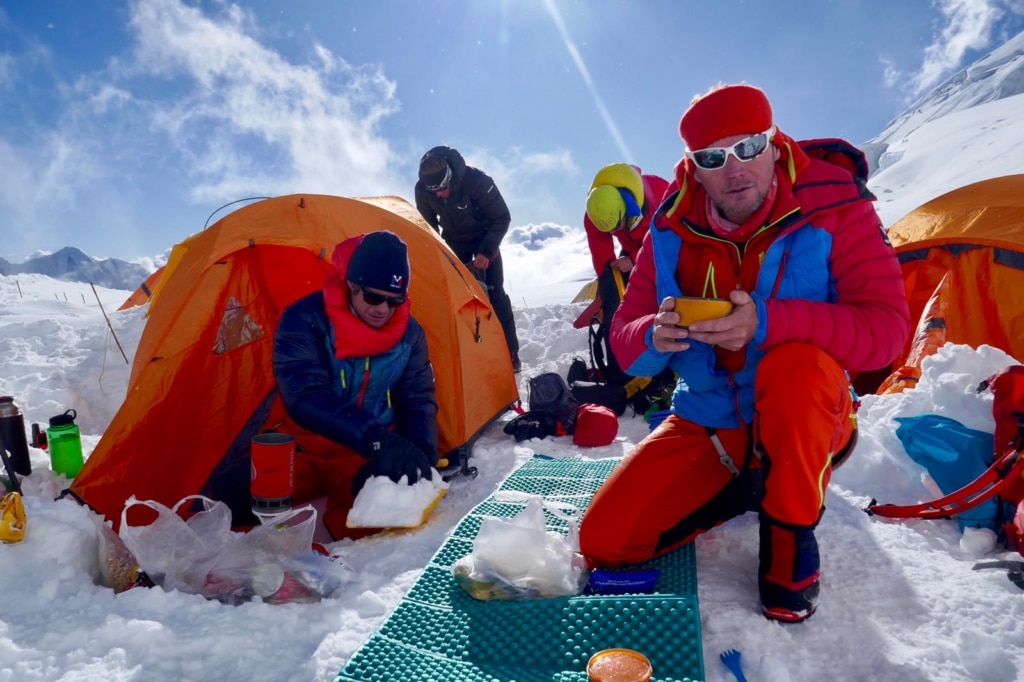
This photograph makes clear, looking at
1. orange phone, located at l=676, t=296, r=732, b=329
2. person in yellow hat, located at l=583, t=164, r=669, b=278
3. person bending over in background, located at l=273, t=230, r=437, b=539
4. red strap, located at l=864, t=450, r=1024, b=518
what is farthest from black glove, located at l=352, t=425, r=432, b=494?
person in yellow hat, located at l=583, t=164, r=669, b=278

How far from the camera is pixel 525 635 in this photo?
1624 millimetres

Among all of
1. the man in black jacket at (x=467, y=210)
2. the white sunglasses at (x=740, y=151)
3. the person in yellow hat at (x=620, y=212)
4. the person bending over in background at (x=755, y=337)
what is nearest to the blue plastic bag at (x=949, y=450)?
the person bending over in background at (x=755, y=337)

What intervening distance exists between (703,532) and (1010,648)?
907 mm

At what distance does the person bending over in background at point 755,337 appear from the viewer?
1717 mm

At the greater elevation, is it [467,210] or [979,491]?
[467,210]

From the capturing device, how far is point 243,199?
378 centimetres

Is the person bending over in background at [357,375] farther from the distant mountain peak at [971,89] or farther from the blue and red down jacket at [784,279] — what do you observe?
the distant mountain peak at [971,89]

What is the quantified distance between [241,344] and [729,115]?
321 centimetres

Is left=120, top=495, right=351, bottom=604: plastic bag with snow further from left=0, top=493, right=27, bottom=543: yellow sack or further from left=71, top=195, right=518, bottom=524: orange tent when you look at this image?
left=71, top=195, right=518, bottom=524: orange tent

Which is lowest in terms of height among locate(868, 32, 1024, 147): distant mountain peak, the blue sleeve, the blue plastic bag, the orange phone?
the blue plastic bag

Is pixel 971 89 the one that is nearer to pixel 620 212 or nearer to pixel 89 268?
pixel 620 212

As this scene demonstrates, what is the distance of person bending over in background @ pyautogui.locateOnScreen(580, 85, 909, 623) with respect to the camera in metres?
1.72

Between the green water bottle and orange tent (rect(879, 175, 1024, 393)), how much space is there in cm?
448

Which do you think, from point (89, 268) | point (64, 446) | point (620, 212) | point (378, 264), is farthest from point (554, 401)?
point (89, 268)
